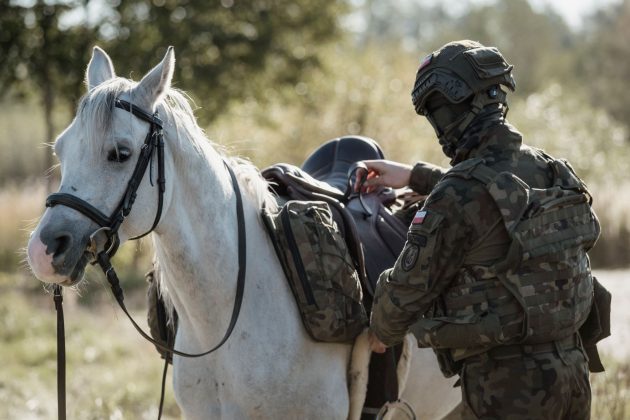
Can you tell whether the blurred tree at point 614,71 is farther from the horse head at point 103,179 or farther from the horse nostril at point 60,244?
the horse nostril at point 60,244

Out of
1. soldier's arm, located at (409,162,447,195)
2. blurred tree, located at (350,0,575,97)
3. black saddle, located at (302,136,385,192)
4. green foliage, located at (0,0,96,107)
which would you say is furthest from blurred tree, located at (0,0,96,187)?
blurred tree, located at (350,0,575,97)

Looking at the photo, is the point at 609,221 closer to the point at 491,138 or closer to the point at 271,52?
the point at 271,52

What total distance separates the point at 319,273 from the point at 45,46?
12.3 m

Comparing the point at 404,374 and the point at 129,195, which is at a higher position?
the point at 129,195

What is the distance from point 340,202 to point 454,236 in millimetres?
1328

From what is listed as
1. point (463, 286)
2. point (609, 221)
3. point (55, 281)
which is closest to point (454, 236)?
point (463, 286)

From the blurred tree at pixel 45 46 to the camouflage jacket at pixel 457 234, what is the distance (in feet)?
40.0

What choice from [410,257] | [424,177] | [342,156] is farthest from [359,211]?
[410,257]

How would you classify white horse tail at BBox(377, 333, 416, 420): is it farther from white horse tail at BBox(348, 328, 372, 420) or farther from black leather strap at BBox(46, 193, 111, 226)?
black leather strap at BBox(46, 193, 111, 226)

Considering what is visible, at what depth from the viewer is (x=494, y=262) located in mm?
3197

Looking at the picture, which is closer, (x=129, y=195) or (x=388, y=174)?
(x=129, y=195)

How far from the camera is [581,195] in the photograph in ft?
11.0

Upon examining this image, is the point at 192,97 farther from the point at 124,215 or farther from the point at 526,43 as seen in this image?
the point at 526,43

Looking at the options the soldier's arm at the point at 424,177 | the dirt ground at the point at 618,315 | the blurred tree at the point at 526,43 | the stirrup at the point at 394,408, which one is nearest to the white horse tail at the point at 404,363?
the stirrup at the point at 394,408
